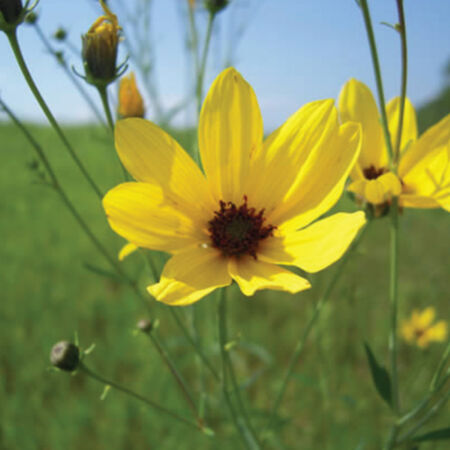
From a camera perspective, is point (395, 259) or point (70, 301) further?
point (70, 301)

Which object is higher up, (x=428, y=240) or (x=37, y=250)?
(x=37, y=250)

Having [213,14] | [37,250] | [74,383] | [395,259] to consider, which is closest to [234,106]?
[395,259]

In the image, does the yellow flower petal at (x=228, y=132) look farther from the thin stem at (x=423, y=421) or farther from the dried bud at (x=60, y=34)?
the dried bud at (x=60, y=34)

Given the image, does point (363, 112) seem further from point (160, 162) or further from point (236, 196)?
point (160, 162)

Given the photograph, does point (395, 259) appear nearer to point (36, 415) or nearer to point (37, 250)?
point (36, 415)

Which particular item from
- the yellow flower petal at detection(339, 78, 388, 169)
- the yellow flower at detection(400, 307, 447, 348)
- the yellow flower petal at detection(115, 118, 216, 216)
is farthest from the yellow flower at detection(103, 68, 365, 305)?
the yellow flower at detection(400, 307, 447, 348)

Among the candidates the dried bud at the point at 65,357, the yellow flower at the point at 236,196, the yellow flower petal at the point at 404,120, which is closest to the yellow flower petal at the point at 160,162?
the yellow flower at the point at 236,196
